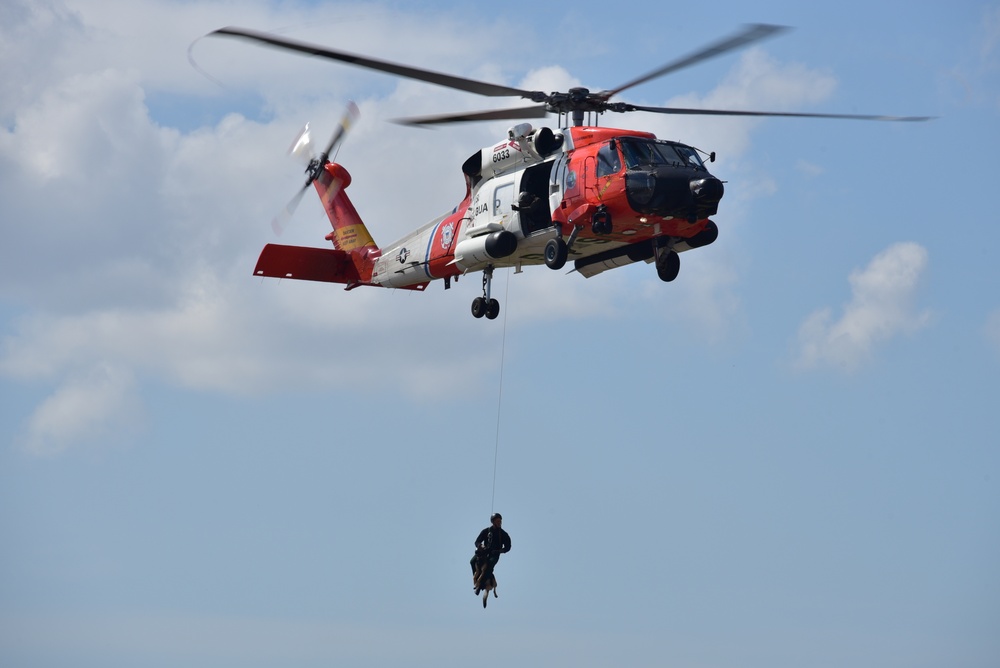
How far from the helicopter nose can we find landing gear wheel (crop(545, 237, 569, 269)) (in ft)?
9.22

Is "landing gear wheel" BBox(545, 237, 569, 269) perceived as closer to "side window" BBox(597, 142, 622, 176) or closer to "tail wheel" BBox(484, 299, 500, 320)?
"side window" BBox(597, 142, 622, 176)

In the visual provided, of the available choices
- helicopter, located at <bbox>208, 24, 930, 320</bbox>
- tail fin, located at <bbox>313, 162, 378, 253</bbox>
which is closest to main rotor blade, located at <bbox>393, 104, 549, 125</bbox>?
helicopter, located at <bbox>208, 24, 930, 320</bbox>

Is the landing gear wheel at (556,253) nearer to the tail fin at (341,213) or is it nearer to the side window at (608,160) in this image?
the side window at (608,160)

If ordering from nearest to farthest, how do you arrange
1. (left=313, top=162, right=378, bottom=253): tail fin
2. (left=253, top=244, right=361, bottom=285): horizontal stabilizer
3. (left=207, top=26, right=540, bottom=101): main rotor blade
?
(left=207, top=26, right=540, bottom=101): main rotor blade < (left=253, top=244, right=361, bottom=285): horizontal stabilizer < (left=313, top=162, right=378, bottom=253): tail fin

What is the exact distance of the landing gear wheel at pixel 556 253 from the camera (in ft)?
89.7

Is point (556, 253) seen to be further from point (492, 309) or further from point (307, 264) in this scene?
point (307, 264)

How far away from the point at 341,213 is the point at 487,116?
836 cm

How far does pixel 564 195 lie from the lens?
2738 cm

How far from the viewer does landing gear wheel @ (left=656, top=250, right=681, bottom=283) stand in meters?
27.8

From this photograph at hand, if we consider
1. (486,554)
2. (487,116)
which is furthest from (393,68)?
(486,554)

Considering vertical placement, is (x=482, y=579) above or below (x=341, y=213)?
below

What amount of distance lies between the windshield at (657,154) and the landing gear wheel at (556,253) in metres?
2.09

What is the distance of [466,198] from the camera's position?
3030 cm

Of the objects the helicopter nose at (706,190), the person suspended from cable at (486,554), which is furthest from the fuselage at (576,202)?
the person suspended from cable at (486,554)
